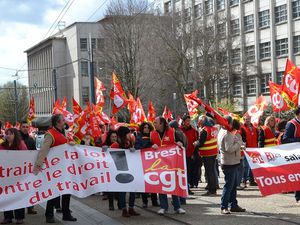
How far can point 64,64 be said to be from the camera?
80.6m

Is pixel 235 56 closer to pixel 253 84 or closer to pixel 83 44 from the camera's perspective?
pixel 253 84

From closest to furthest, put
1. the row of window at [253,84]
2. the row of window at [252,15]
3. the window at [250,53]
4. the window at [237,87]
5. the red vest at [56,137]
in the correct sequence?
the red vest at [56,137], the row of window at [252,15], the row of window at [253,84], the window at [250,53], the window at [237,87]

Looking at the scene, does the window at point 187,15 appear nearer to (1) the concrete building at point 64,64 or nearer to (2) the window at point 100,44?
(2) the window at point 100,44

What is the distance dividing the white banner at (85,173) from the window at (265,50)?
4725 cm

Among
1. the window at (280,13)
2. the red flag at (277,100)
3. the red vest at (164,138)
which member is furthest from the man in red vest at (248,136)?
the window at (280,13)

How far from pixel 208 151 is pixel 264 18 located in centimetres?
4549

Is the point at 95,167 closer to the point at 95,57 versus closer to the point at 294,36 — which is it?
the point at 95,57

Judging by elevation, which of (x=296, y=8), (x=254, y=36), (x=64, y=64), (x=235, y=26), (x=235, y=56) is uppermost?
(x=296, y=8)

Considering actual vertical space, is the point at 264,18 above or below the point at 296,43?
above

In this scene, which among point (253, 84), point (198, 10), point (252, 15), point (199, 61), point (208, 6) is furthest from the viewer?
point (208, 6)

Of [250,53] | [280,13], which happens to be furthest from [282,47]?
[250,53]

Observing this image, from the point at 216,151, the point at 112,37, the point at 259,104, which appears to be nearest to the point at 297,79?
the point at 259,104

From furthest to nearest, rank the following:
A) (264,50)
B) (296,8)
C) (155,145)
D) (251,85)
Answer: (251,85), (264,50), (296,8), (155,145)

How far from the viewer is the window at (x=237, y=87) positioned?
55.7 m
